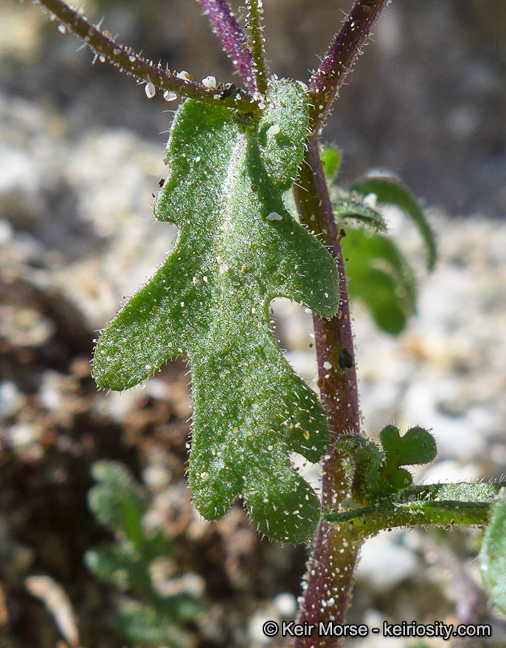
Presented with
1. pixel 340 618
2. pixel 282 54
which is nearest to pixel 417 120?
pixel 282 54

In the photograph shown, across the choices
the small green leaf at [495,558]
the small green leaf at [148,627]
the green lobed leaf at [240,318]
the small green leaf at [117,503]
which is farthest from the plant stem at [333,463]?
the small green leaf at [117,503]

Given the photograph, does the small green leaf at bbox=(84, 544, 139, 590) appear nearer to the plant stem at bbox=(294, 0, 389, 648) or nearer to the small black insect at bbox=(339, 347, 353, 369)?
the plant stem at bbox=(294, 0, 389, 648)

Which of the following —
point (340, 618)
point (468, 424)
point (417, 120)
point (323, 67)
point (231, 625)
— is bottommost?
point (340, 618)

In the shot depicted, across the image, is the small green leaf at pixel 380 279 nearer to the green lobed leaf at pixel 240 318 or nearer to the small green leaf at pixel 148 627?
the green lobed leaf at pixel 240 318

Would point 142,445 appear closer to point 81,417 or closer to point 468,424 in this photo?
point 81,417

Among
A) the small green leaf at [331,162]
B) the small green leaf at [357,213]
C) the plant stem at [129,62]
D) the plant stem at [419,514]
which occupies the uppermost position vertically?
the small green leaf at [331,162]

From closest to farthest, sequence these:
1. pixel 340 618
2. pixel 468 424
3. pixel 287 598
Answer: pixel 340 618
pixel 287 598
pixel 468 424

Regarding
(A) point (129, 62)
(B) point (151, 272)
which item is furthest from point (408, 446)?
(B) point (151, 272)
